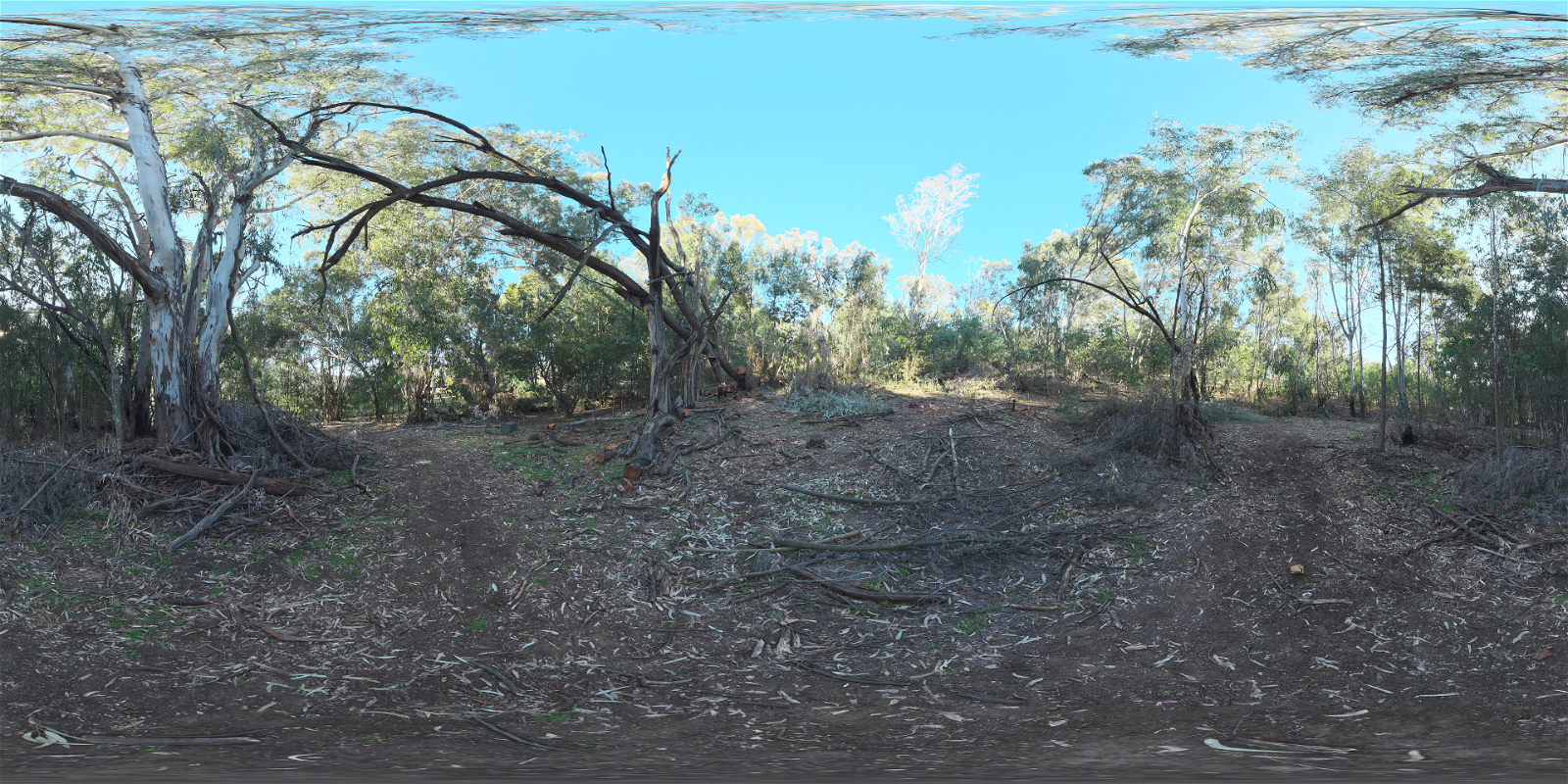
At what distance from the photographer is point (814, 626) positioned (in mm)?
Result: 4906

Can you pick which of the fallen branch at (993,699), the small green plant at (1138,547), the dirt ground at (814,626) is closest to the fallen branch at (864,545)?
the dirt ground at (814,626)

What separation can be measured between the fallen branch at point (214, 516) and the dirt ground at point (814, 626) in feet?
0.32

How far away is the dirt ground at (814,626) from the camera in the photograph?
318cm

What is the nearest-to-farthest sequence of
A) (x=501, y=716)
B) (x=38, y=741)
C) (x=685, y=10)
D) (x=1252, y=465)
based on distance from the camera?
(x=38, y=741), (x=501, y=716), (x=685, y=10), (x=1252, y=465)

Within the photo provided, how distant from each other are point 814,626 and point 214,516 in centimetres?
483

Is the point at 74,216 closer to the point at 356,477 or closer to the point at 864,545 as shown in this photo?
the point at 356,477

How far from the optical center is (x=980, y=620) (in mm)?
4988

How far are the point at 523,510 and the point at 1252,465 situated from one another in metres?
6.88

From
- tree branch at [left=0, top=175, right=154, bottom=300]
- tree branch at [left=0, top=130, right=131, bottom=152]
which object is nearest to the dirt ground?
tree branch at [left=0, top=175, right=154, bottom=300]

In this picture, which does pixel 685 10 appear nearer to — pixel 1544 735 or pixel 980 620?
pixel 980 620

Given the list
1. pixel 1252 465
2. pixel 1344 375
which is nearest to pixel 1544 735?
pixel 1252 465

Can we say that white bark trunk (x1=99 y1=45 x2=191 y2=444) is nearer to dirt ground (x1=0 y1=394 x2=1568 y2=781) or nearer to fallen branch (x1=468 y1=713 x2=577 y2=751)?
dirt ground (x1=0 y1=394 x2=1568 y2=781)

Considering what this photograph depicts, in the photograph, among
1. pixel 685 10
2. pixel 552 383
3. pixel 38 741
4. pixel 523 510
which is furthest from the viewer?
pixel 552 383

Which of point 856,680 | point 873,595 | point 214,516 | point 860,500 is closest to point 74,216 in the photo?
point 214,516
